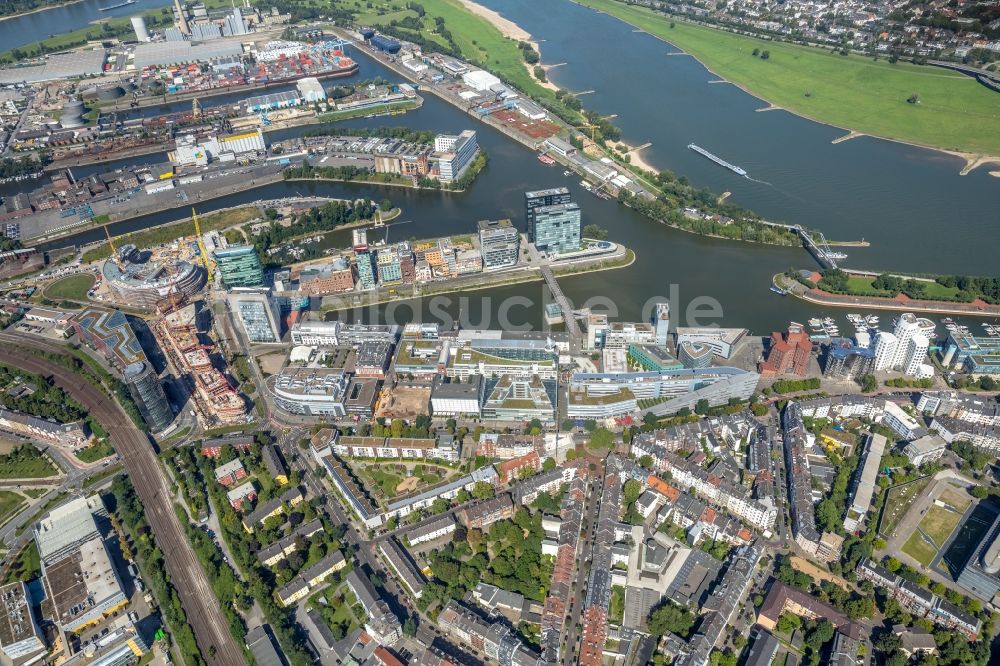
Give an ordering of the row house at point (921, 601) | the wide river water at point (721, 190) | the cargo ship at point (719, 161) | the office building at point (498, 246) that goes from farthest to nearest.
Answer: the cargo ship at point (719, 161) → the office building at point (498, 246) → the wide river water at point (721, 190) → the row house at point (921, 601)

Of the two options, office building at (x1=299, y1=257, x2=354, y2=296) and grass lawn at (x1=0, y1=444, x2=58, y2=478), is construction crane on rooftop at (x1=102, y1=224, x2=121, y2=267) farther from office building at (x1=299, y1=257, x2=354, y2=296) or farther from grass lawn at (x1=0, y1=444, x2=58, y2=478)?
grass lawn at (x1=0, y1=444, x2=58, y2=478)

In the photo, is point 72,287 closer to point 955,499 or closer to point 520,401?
point 520,401

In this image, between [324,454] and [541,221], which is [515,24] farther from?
[324,454]

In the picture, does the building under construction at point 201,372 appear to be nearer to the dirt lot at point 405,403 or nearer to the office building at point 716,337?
the dirt lot at point 405,403

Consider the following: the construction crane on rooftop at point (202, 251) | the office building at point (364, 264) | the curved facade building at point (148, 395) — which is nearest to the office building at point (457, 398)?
the office building at point (364, 264)

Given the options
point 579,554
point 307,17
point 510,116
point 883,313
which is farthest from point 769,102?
point 307,17

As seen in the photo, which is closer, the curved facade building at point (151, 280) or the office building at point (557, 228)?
the curved facade building at point (151, 280)

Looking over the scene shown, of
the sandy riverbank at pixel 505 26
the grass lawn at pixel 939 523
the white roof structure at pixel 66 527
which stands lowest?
the grass lawn at pixel 939 523
